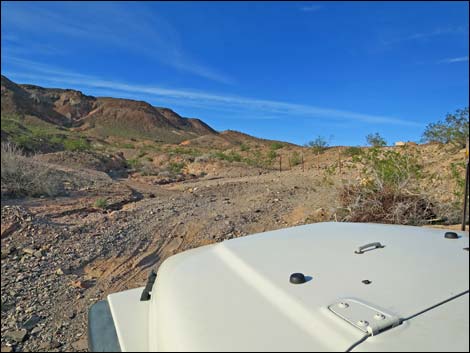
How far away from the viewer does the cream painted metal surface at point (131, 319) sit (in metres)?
1.32

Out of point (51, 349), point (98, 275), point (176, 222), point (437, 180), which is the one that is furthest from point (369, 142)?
point (51, 349)

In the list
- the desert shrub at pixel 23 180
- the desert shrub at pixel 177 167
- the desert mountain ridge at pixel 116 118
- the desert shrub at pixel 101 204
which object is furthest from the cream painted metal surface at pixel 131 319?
the desert mountain ridge at pixel 116 118

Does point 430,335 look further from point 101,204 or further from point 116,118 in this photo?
point 116,118

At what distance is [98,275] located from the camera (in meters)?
4.54

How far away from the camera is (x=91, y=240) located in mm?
5512

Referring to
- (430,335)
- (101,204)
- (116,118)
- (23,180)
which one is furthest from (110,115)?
(430,335)

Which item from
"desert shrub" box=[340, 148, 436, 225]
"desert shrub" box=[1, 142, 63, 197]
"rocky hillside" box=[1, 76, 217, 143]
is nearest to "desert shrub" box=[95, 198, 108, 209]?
"desert shrub" box=[1, 142, 63, 197]

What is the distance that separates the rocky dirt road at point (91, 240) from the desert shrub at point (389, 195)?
699mm

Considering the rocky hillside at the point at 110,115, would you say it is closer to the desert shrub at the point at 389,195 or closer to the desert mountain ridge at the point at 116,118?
the desert mountain ridge at the point at 116,118

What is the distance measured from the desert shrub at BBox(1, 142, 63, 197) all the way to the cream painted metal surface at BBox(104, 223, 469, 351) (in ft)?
24.3

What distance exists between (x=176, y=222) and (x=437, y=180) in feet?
14.8

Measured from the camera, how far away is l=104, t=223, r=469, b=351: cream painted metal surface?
105 cm

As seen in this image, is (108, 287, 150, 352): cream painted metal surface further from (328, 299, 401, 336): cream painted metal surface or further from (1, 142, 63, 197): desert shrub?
(1, 142, 63, 197): desert shrub

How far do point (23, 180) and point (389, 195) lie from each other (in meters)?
7.45
